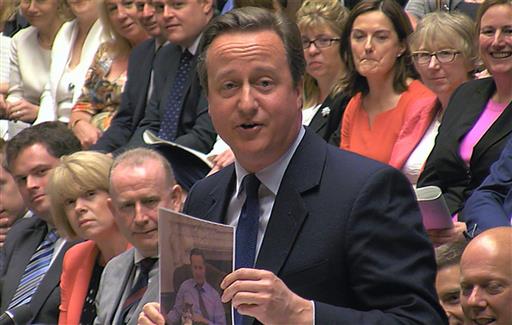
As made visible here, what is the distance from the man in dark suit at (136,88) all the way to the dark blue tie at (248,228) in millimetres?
4162

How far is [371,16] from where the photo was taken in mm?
5879

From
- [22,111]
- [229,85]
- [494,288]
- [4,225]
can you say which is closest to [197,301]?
[229,85]

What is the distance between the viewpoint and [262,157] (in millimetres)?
2846

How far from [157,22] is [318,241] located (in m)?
4.31

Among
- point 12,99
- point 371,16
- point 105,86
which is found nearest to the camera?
point 371,16

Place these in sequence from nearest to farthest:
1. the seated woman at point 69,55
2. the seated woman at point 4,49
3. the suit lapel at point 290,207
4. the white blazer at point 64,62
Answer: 1. the suit lapel at point 290,207
2. the white blazer at point 64,62
3. the seated woman at point 69,55
4. the seated woman at point 4,49

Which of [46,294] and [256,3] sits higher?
[256,3]

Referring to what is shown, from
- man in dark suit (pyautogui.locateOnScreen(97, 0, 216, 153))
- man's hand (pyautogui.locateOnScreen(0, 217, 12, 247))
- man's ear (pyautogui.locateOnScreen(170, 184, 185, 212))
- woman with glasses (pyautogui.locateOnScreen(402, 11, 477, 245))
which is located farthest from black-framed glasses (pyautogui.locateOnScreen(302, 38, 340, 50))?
man's hand (pyautogui.locateOnScreen(0, 217, 12, 247))

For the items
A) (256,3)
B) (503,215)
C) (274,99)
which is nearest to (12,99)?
(256,3)

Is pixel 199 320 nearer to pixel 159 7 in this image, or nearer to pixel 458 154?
pixel 458 154

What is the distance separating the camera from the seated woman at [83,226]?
5.14m

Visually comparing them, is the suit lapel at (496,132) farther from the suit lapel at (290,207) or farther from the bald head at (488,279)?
the suit lapel at (290,207)

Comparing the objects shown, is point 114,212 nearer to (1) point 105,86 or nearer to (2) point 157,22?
(2) point 157,22

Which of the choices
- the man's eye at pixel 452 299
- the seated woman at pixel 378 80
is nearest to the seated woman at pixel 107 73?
the seated woman at pixel 378 80
